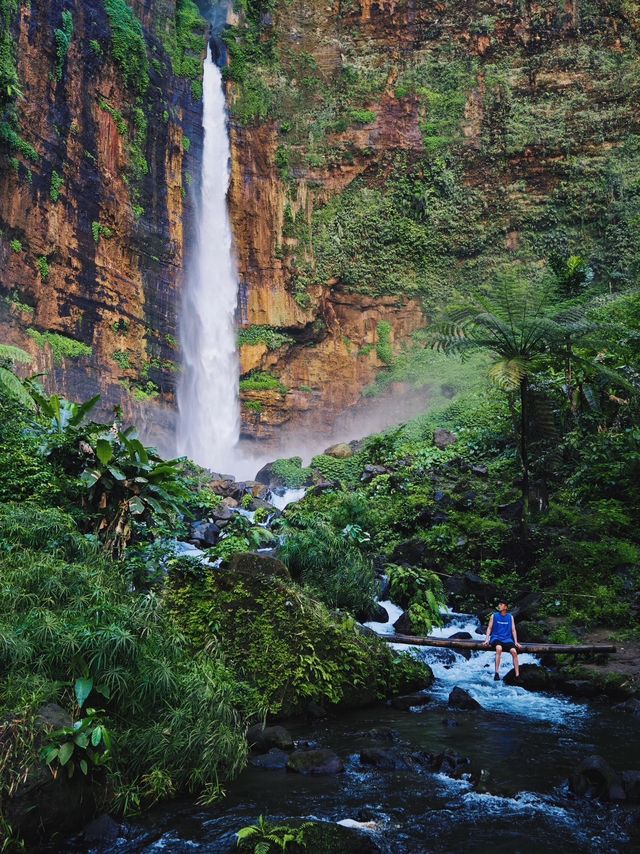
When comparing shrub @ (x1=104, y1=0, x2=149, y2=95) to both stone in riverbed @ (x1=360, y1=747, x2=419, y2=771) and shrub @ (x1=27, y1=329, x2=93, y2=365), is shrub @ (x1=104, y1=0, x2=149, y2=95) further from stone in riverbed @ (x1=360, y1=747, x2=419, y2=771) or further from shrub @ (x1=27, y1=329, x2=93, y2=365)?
stone in riverbed @ (x1=360, y1=747, x2=419, y2=771)

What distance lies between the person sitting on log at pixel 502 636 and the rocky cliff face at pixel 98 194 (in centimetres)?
1675

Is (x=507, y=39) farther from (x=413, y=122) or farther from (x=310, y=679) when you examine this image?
(x=310, y=679)

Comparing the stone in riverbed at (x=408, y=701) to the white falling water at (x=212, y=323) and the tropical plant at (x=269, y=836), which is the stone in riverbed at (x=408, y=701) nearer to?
the tropical plant at (x=269, y=836)

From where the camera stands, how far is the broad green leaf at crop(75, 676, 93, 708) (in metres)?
4.68

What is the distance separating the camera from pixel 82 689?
4.71 metres

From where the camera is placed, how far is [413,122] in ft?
98.2

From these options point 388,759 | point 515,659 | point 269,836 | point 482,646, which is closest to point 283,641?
point 388,759

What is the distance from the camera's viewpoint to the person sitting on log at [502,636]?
25.0ft

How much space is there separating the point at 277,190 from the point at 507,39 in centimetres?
1216

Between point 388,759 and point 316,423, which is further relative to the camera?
point 316,423

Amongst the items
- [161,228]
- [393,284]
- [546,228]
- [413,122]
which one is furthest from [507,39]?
[161,228]

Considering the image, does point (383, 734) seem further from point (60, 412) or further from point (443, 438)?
point (443, 438)

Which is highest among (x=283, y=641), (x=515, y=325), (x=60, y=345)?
(x=60, y=345)

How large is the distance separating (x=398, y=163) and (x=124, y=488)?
24818 mm
